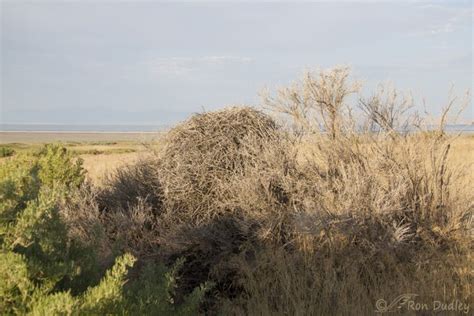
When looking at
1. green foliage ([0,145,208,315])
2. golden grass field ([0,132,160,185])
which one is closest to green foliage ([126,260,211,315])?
green foliage ([0,145,208,315])

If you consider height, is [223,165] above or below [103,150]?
above

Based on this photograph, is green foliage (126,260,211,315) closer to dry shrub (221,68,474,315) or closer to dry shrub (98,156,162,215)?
dry shrub (221,68,474,315)

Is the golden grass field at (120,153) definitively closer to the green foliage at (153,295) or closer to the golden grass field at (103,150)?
the golden grass field at (103,150)

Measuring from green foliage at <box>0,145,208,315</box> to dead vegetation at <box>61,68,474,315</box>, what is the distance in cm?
193

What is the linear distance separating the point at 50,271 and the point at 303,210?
422 cm

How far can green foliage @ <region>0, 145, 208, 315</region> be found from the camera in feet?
9.47

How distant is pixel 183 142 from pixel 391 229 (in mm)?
3325

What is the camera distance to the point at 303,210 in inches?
267

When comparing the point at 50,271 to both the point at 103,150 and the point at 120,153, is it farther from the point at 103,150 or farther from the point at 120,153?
the point at 103,150

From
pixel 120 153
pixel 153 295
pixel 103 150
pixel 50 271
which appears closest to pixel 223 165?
pixel 153 295

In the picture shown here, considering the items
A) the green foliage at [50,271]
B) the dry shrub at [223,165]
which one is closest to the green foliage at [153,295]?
the green foliage at [50,271]

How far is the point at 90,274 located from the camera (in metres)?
3.65

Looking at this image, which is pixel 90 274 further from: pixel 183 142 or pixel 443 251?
pixel 443 251

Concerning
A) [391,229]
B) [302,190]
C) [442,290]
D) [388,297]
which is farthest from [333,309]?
[302,190]
